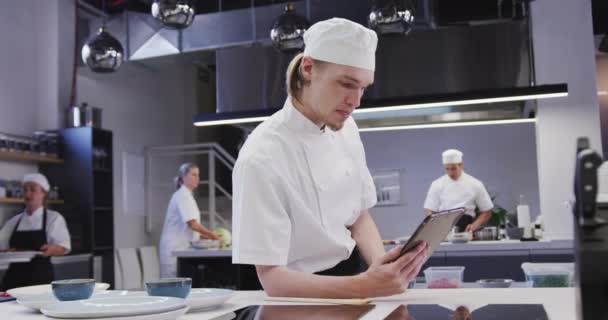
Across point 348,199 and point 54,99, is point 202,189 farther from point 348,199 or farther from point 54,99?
point 348,199

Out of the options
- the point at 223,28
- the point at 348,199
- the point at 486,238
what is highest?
the point at 223,28

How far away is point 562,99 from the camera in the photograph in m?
Answer: 5.57

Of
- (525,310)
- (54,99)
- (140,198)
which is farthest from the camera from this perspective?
(140,198)

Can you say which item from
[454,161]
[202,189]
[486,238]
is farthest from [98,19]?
[486,238]

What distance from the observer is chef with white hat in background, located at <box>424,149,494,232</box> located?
6492 mm

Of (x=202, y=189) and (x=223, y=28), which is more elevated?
(x=223, y=28)

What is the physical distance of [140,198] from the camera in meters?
8.61

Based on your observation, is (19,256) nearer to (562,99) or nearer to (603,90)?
(562,99)

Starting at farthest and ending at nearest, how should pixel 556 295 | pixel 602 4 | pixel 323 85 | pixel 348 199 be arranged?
1. pixel 602 4
2. pixel 348 199
3. pixel 323 85
4. pixel 556 295

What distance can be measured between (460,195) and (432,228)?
208 inches

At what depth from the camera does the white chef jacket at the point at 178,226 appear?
21.0 ft

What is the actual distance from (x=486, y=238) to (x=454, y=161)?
4.49 ft

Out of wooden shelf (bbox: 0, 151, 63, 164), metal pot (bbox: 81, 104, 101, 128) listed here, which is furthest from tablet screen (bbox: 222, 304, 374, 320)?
metal pot (bbox: 81, 104, 101, 128)

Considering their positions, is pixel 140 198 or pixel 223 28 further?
pixel 140 198
